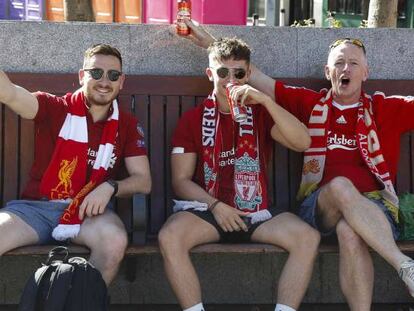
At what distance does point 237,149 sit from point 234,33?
3.38ft

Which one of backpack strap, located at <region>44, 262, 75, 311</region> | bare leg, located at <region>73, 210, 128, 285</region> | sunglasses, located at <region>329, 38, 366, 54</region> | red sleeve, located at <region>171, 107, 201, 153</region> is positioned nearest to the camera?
backpack strap, located at <region>44, 262, 75, 311</region>

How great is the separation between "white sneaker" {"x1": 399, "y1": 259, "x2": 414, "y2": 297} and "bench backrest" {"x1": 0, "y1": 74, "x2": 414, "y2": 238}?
120 cm

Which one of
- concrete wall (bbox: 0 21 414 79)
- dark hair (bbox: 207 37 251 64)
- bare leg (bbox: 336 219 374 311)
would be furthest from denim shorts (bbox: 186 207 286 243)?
concrete wall (bbox: 0 21 414 79)

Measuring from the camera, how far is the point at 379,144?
489cm

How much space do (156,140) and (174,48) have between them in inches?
26.9

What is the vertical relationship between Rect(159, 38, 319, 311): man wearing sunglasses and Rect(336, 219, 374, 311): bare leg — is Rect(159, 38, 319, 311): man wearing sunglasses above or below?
above

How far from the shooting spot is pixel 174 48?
5352 millimetres

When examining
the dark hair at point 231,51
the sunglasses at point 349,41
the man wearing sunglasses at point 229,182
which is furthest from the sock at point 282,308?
the sunglasses at point 349,41

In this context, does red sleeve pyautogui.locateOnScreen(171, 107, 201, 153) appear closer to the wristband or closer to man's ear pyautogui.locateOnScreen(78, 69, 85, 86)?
the wristband

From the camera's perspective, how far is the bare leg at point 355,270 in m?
4.22

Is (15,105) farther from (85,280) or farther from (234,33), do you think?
(234,33)

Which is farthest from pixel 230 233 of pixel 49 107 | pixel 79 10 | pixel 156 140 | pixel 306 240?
pixel 79 10

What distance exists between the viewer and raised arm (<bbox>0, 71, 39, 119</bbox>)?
4359 millimetres

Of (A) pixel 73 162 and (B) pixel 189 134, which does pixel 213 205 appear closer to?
(B) pixel 189 134
